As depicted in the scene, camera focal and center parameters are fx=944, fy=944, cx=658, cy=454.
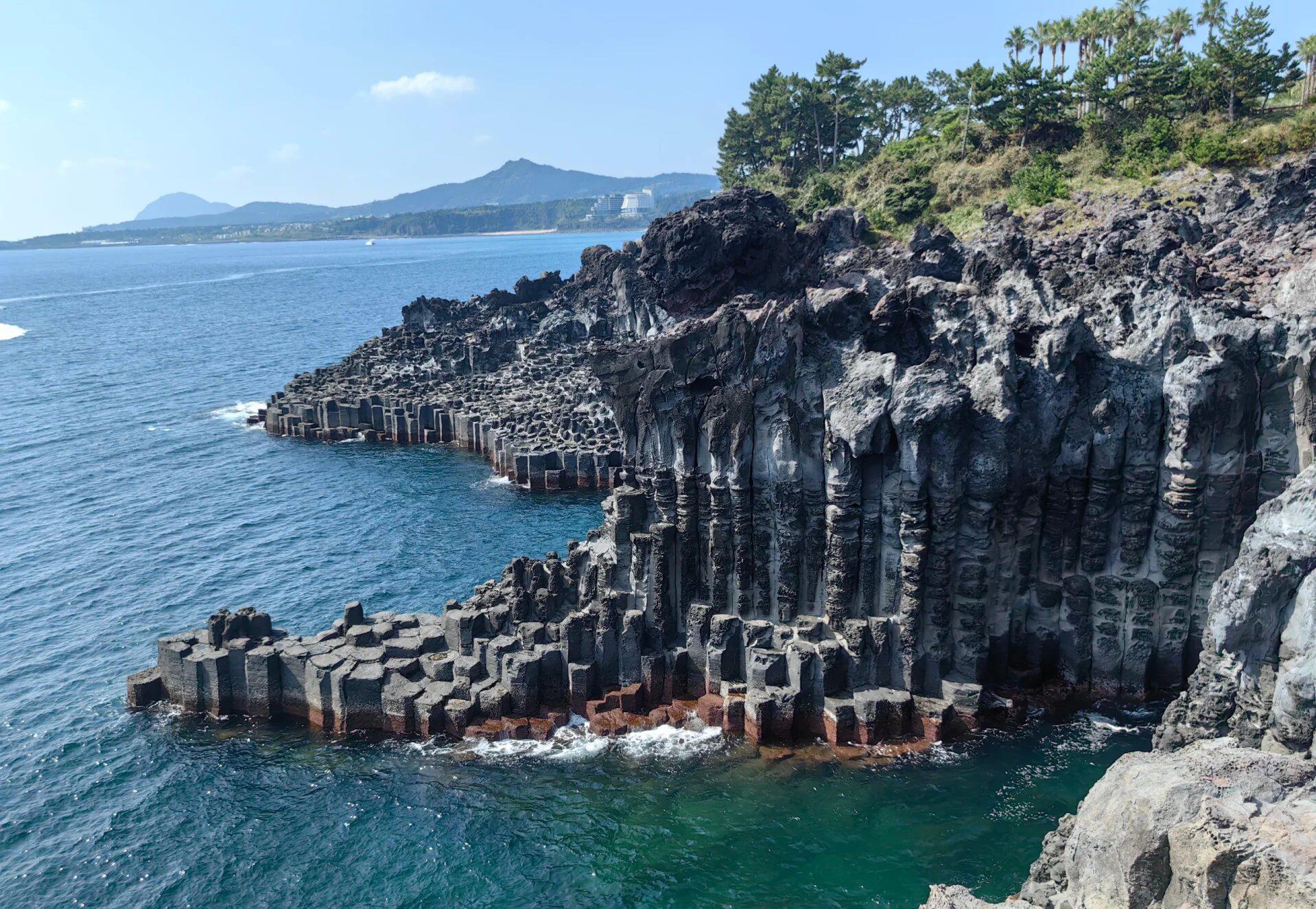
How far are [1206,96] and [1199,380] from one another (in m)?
88.5

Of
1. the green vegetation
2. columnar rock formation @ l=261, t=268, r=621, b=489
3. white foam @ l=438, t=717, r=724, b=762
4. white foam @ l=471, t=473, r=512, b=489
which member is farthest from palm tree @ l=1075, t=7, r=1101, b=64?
white foam @ l=438, t=717, r=724, b=762

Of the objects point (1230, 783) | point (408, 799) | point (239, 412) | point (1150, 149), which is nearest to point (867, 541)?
point (408, 799)

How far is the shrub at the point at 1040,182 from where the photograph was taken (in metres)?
103

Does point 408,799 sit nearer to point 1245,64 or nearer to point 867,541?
point 867,541

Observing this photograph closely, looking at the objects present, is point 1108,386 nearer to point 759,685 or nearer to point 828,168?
point 759,685

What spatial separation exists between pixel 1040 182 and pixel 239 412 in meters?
88.6

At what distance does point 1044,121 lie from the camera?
11406 centimetres

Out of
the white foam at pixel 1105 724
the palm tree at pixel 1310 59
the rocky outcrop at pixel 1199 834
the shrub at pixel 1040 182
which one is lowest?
the white foam at pixel 1105 724

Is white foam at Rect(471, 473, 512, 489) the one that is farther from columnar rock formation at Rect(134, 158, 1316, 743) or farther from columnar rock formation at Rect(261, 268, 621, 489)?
columnar rock formation at Rect(134, 158, 1316, 743)

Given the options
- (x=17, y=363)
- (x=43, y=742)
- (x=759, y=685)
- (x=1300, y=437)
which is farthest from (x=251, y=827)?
(x=17, y=363)

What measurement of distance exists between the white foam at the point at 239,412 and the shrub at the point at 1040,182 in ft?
277

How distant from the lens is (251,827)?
30.4 metres

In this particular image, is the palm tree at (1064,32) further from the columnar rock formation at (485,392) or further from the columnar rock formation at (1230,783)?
the columnar rock formation at (1230,783)

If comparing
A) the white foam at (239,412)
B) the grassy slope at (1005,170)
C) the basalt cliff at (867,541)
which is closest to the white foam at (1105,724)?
the basalt cliff at (867,541)
